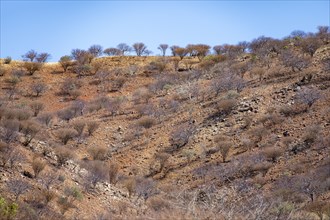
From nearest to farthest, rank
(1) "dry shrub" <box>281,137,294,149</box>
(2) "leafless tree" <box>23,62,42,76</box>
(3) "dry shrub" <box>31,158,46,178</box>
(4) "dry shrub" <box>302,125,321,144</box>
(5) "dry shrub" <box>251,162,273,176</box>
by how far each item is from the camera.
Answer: (3) "dry shrub" <box>31,158,46,178</box>, (5) "dry shrub" <box>251,162,273,176</box>, (4) "dry shrub" <box>302,125,321,144</box>, (1) "dry shrub" <box>281,137,294,149</box>, (2) "leafless tree" <box>23,62,42,76</box>

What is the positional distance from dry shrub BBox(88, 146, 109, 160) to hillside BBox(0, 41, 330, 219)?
60mm

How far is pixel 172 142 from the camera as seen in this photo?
88.4 feet

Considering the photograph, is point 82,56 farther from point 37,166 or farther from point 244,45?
point 37,166

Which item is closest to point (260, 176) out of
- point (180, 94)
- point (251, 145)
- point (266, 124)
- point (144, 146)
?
point (251, 145)

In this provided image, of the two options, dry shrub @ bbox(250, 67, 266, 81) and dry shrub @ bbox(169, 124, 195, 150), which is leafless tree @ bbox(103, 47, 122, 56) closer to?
dry shrub @ bbox(250, 67, 266, 81)

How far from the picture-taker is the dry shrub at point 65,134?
2728 centimetres

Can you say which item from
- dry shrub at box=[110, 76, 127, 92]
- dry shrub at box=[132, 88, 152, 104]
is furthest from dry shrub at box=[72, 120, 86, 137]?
dry shrub at box=[110, 76, 127, 92]

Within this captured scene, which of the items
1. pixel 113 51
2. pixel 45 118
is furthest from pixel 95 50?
pixel 45 118

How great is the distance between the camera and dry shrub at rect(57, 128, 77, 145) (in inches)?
1074

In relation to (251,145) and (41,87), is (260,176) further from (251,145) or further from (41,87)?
(41,87)

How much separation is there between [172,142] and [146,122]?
3.59 metres

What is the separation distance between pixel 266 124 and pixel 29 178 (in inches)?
584

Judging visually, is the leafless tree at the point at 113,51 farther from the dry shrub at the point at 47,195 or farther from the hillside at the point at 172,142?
the dry shrub at the point at 47,195

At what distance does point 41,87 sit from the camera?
39656mm
